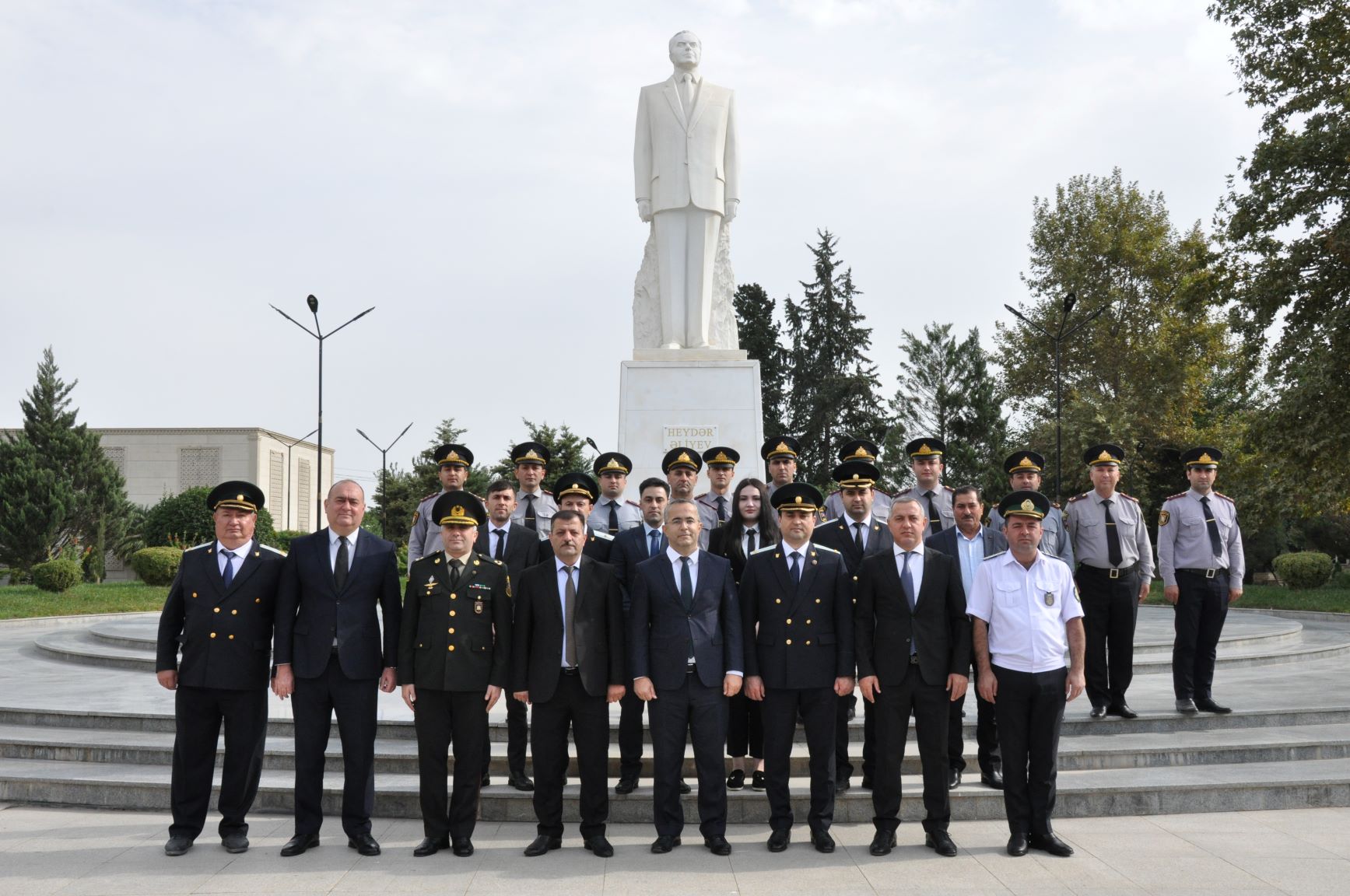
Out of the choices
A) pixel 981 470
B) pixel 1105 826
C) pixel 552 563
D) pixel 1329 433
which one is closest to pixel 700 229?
pixel 552 563

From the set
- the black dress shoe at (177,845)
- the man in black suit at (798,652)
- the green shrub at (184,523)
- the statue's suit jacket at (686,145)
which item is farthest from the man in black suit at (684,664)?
the green shrub at (184,523)

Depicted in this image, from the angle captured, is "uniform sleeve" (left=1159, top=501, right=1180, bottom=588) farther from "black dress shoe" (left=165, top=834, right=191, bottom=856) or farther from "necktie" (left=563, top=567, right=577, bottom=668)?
"black dress shoe" (left=165, top=834, right=191, bottom=856)

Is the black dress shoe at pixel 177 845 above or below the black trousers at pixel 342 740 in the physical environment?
below

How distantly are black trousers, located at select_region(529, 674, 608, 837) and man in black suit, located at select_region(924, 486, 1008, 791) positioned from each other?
2.07 meters

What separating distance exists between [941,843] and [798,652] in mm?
1165

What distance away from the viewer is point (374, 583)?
17.6ft

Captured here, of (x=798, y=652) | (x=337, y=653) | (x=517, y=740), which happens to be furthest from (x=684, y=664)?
(x=337, y=653)

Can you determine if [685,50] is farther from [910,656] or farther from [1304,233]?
[1304,233]

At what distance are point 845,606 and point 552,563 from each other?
1.53m

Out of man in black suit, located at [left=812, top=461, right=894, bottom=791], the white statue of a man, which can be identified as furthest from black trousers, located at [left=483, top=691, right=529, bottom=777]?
the white statue of a man

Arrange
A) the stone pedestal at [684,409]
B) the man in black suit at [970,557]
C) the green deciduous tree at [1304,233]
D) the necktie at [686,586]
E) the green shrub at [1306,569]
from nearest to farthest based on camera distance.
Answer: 1. the necktie at [686,586]
2. the man in black suit at [970,557]
3. the stone pedestal at [684,409]
4. the green deciduous tree at [1304,233]
5. the green shrub at [1306,569]

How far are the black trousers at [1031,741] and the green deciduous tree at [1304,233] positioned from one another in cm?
1546

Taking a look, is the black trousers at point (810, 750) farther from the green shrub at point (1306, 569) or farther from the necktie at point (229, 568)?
the green shrub at point (1306, 569)

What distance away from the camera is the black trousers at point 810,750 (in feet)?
17.1
